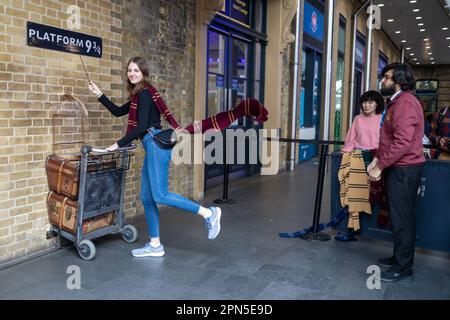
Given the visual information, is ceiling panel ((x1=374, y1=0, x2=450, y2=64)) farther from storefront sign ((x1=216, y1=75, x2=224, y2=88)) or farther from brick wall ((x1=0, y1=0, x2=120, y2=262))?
brick wall ((x1=0, y1=0, x2=120, y2=262))

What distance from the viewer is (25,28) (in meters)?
Answer: 3.53

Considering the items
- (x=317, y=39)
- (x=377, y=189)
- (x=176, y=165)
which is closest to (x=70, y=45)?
(x=176, y=165)

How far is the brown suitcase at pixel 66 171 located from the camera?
3.63 meters

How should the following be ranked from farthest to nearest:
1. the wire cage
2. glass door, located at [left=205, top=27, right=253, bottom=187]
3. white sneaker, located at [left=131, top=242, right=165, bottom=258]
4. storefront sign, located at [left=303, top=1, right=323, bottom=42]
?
storefront sign, located at [left=303, top=1, right=323, bottom=42] < glass door, located at [left=205, top=27, right=253, bottom=187] < the wire cage < white sneaker, located at [left=131, top=242, right=165, bottom=258]

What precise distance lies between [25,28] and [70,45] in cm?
48

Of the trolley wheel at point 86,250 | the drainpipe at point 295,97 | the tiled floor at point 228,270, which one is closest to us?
the tiled floor at point 228,270

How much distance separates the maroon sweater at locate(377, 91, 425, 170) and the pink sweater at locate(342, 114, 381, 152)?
2.55ft

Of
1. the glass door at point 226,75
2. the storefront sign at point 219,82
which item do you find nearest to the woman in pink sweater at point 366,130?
the glass door at point 226,75

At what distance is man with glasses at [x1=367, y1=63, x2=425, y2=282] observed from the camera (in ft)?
10.5

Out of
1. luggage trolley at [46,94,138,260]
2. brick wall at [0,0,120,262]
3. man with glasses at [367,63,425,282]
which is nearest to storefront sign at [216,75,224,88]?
brick wall at [0,0,120,262]

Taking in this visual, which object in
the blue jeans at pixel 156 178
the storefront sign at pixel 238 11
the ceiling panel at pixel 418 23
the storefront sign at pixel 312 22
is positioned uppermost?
the ceiling panel at pixel 418 23

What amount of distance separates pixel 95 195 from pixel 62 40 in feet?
4.52

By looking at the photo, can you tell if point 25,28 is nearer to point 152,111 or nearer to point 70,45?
point 70,45

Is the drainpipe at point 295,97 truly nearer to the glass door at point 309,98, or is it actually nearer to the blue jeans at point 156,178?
the glass door at point 309,98
